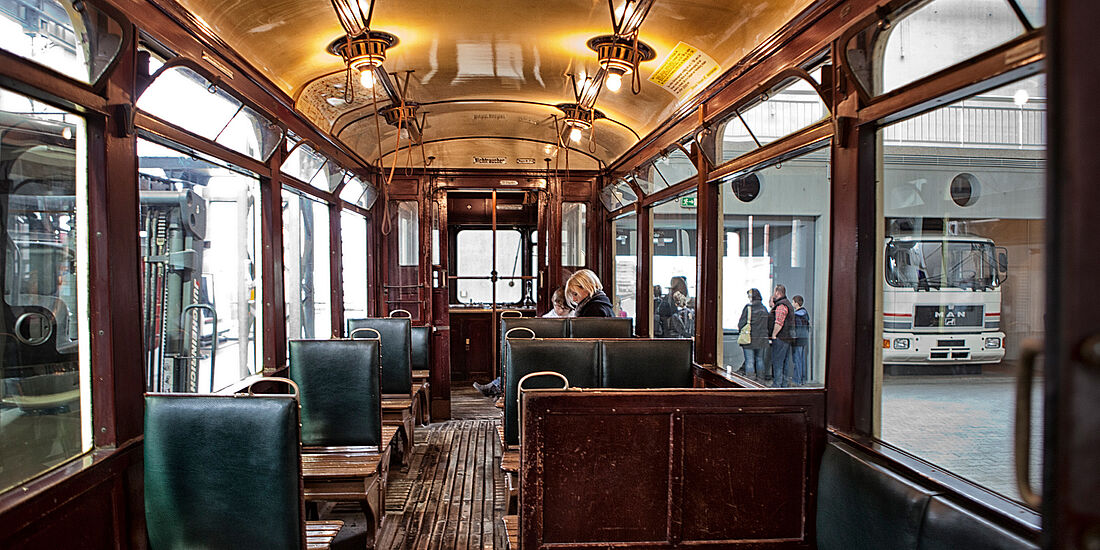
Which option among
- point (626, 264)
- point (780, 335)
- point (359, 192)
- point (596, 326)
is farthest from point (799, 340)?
point (359, 192)

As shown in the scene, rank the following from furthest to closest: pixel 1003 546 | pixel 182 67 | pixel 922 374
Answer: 1. pixel 182 67
2. pixel 922 374
3. pixel 1003 546

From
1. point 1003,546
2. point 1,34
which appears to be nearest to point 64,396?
point 1,34

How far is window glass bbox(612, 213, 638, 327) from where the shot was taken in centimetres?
577

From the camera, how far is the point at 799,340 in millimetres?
3438

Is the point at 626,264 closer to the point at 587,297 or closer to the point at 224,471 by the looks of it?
the point at 587,297

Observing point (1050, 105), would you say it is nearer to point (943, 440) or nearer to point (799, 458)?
point (799, 458)

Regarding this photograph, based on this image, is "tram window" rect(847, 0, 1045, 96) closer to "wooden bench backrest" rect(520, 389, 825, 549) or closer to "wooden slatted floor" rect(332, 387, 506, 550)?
"wooden bench backrest" rect(520, 389, 825, 549)

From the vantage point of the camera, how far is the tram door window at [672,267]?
479 centimetres

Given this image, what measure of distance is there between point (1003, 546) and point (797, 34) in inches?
80.2

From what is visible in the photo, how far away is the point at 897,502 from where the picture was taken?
1.65 meters

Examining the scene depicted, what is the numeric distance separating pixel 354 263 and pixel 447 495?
2985mm

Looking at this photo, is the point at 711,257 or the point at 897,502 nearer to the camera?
the point at 897,502

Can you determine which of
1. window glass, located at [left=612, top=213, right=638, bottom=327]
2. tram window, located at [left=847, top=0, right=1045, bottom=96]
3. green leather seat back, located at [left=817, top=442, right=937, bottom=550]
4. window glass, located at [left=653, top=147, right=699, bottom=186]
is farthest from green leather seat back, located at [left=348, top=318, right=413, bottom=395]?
tram window, located at [left=847, top=0, right=1045, bottom=96]

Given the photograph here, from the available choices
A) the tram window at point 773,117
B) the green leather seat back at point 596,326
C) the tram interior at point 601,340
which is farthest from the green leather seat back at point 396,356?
the tram window at point 773,117
